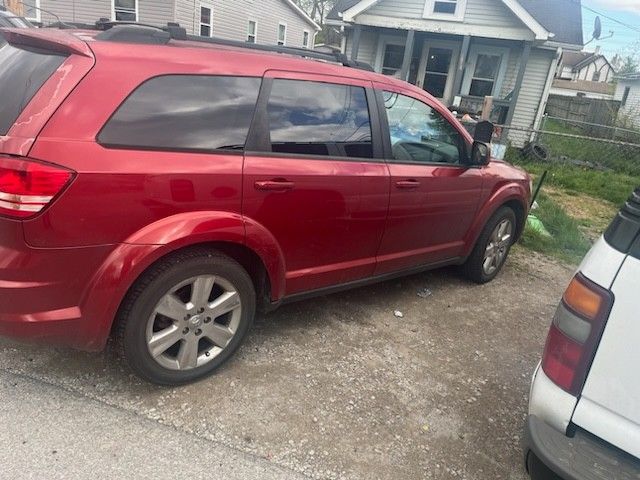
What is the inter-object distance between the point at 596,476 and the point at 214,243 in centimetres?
191

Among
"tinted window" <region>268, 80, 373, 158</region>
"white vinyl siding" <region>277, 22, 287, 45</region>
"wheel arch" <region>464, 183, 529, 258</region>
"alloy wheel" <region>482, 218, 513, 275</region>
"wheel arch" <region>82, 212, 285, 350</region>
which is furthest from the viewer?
"white vinyl siding" <region>277, 22, 287, 45</region>

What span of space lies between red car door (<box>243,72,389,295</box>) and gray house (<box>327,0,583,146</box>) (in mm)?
12521

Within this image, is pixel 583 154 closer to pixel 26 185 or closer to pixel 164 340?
→ pixel 164 340

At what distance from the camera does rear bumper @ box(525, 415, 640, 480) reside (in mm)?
1668

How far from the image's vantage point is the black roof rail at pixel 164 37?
252 centimetres

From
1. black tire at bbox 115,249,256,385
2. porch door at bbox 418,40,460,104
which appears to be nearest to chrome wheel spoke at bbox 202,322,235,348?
black tire at bbox 115,249,256,385

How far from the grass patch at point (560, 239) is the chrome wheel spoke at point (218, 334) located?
427 cm

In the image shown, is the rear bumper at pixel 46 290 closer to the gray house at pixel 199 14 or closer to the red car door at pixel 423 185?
the red car door at pixel 423 185

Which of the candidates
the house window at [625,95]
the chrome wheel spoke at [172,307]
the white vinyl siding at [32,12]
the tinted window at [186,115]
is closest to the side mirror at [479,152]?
the tinted window at [186,115]

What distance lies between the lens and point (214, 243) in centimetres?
267

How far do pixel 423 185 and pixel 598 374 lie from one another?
2067 millimetres

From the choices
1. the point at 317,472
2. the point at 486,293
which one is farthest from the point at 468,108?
the point at 317,472

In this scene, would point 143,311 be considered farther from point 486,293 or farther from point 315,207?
point 486,293

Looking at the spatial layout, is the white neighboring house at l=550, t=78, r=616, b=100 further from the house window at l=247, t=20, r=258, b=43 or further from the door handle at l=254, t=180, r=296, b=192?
the door handle at l=254, t=180, r=296, b=192
